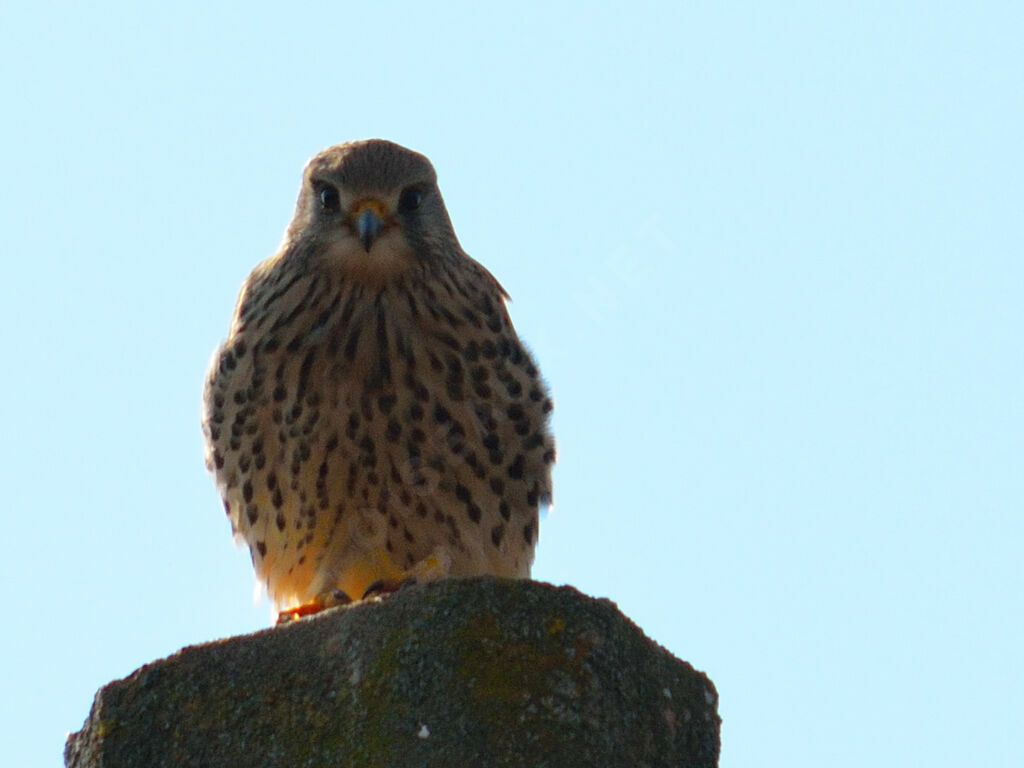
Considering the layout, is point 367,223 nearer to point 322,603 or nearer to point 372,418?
point 372,418

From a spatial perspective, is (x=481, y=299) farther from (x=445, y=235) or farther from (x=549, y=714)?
(x=549, y=714)

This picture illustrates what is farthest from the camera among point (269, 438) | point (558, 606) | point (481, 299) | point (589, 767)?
point (481, 299)

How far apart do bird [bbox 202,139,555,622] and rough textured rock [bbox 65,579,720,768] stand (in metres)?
1.55

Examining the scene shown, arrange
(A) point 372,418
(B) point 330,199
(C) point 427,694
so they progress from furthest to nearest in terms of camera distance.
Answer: (B) point 330,199
(A) point 372,418
(C) point 427,694

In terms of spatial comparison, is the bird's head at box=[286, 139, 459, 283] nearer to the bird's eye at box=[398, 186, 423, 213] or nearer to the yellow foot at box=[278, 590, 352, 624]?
the bird's eye at box=[398, 186, 423, 213]

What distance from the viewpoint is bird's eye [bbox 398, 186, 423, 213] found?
4.98 meters

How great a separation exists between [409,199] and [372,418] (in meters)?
0.89

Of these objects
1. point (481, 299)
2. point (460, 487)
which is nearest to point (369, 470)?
point (460, 487)

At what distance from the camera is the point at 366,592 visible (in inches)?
164

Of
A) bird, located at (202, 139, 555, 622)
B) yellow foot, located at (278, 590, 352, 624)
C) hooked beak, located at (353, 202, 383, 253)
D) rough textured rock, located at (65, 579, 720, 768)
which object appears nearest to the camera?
rough textured rock, located at (65, 579, 720, 768)

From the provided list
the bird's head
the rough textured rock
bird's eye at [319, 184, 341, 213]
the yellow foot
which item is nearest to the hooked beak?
the bird's head

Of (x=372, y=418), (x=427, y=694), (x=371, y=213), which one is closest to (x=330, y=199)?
(x=371, y=213)

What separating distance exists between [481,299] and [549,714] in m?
2.59

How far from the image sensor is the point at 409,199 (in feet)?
16.5
